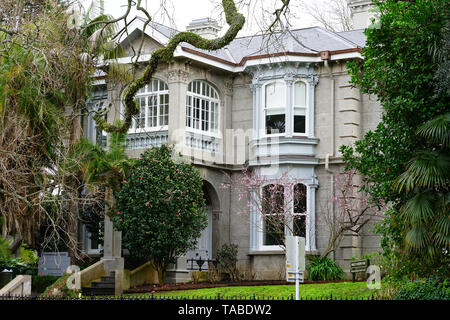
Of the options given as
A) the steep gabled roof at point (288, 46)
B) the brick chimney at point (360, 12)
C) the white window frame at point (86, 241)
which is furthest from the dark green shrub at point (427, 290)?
the brick chimney at point (360, 12)

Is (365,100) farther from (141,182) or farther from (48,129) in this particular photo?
(48,129)

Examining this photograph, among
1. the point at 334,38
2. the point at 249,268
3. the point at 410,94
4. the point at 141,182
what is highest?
the point at 334,38

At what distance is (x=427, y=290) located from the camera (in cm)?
1551

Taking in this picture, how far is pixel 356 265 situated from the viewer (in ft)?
73.2

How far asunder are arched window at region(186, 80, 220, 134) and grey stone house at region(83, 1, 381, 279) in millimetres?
36

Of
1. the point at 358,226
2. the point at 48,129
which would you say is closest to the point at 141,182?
the point at 48,129

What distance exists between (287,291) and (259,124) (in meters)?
8.10

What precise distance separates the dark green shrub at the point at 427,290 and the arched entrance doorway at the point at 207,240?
1172 cm

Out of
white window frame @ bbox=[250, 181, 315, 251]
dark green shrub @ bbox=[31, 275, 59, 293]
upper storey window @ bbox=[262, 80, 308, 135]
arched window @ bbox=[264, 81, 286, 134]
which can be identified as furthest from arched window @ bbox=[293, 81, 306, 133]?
dark green shrub @ bbox=[31, 275, 59, 293]

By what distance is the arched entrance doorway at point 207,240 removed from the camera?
1068 inches

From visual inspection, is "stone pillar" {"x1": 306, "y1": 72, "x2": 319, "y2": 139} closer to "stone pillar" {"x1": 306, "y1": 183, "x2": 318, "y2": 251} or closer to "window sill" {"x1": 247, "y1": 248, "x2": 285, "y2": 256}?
"stone pillar" {"x1": 306, "y1": 183, "x2": 318, "y2": 251}

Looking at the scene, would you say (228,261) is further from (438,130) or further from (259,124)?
(438,130)
